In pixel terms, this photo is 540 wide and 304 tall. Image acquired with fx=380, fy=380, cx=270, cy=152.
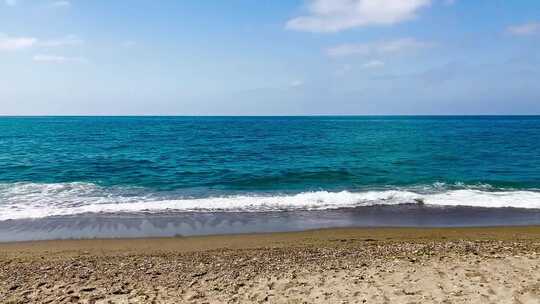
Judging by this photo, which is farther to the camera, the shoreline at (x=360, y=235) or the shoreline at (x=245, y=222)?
the shoreline at (x=245, y=222)

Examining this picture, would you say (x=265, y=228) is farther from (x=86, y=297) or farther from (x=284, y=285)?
(x=86, y=297)

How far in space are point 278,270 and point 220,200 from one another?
357 inches

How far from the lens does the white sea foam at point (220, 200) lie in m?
15.2

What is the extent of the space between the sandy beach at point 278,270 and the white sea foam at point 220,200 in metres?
4.14

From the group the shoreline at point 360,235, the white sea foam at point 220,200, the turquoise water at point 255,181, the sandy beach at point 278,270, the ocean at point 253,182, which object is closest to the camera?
the sandy beach at point 278,270

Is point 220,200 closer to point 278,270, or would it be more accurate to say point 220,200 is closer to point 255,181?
point 255,181

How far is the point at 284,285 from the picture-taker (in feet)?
23.7

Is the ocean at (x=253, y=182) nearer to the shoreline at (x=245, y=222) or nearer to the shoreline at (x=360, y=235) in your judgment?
the shoreline at (x=245, y=222)

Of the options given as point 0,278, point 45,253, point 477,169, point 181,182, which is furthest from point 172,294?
point 477,169

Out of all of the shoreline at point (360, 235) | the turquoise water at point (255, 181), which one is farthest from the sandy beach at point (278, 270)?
the turquoise water at point (255, 181)

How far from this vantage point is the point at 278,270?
26.2 ft

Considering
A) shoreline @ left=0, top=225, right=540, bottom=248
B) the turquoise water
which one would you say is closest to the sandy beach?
shoreline @ left=0, top=225, right=540, bottom=248

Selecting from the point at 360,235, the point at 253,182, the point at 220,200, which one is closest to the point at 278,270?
the point at 360,235

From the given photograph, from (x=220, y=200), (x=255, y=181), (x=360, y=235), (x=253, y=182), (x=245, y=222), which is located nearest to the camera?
(x=360, y=235)
